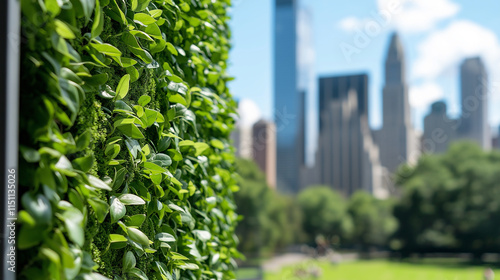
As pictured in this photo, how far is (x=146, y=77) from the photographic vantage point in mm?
1108

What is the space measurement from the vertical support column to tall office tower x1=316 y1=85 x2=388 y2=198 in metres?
72.4

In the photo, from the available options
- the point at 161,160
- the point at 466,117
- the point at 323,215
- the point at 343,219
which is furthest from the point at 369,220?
the point at 161,160

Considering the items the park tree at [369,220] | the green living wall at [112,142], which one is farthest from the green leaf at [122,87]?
the park tree at [369,220]

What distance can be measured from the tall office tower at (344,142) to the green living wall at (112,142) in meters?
71.6

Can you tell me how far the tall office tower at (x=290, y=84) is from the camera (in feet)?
194

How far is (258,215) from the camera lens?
2606cm

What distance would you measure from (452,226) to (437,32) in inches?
675

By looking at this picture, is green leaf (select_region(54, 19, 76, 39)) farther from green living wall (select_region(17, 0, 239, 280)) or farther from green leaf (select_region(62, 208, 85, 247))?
green leaf (select_region(62, 208, 85, 247))

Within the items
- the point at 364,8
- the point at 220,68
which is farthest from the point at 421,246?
the point at 220,68

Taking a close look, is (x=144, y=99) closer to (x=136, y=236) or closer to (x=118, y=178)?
(x=118, y=178)

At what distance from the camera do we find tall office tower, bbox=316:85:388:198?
72.3m

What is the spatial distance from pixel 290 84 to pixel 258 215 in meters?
38.5

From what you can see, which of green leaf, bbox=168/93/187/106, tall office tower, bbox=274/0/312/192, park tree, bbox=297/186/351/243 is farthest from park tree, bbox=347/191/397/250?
green leaf, bbox=168/93/187/106

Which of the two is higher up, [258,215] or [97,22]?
[97,22]
